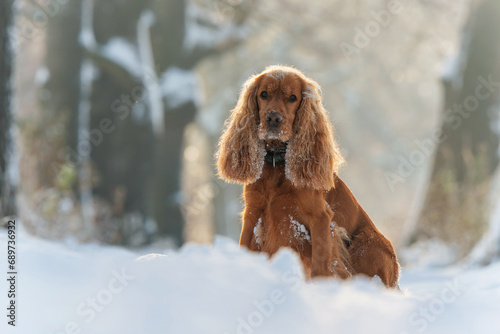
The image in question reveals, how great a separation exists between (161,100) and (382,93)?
20955 millimetres

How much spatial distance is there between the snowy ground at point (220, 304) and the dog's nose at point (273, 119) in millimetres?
1086

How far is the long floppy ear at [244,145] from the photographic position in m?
3.89

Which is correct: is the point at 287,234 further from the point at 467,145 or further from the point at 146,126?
the point at 146,126

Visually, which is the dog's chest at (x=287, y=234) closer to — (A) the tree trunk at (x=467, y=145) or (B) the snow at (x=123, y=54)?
(A) the tree trunk at (x=467, y=145)

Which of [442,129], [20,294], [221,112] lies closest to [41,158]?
[442,129]

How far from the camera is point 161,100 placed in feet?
43.2

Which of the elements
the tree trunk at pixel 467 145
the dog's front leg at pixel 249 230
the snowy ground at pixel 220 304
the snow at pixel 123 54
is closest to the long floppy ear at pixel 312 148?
the dog's front leg at pixel 249 230

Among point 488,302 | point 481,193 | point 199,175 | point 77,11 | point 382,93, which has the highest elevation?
point 488,302

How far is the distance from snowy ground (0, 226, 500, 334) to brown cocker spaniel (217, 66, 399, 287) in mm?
730

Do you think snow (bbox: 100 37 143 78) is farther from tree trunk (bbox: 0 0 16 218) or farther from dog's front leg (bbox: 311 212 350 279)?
dog's front leg (bbox: 311 212 350 279)

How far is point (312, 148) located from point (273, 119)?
0.33 m

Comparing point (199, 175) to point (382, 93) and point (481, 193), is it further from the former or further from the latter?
point (481, 193)

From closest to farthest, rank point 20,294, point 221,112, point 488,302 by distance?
1. point 20,294
2. point 488,302
3. point 221,112

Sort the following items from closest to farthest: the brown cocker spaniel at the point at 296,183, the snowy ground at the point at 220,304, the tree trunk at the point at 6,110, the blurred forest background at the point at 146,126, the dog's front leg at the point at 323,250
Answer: the snowy ground at the point at 220,304
the dog's front leg at the point at 323,250
the brown cocker spaniel at the point at 296,183
the tree trunk at the point at 6,110
the blurred forest background at the point at 146,126
